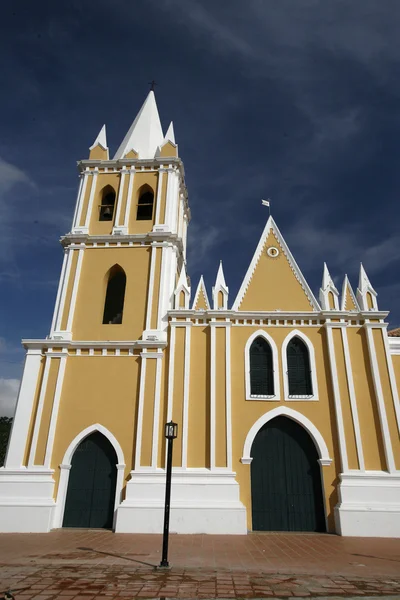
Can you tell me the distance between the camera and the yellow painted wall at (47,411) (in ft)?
41.3

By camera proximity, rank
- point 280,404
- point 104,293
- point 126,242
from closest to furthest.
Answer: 1. point 280,404
2. point 104,293
3. point 126,242

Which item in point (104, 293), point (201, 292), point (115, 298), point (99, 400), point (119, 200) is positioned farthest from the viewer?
point (119, 200)

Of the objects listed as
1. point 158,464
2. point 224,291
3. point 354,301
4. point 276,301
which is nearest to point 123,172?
point 224,291

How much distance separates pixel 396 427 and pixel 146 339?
8.58 metres

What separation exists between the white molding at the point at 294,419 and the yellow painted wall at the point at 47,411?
627 centimetres

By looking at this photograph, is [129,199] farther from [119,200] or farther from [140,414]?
[140,414]

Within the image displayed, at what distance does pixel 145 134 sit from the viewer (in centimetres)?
1988

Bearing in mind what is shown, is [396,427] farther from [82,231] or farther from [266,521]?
[82,231]

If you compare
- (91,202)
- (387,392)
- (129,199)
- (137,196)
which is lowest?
(387,392)

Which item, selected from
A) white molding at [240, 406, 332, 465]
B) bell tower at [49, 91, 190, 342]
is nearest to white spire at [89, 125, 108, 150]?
bell tower at [49, 91, 190, 342]

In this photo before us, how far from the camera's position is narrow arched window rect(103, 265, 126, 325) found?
53.6ft

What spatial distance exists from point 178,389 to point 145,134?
1321 cm

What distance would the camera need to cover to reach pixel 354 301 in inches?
580

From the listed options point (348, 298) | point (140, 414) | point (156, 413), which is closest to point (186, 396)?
point (156, 413)
